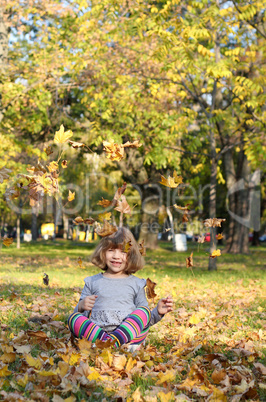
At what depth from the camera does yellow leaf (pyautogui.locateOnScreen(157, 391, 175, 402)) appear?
107 inches

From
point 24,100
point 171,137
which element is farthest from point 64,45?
point 171,137

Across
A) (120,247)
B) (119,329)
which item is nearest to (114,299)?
(119,329)

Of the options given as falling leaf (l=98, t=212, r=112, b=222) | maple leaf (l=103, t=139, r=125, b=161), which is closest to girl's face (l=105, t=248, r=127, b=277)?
falling leaf (l=98, t=212, r=112, b=222)

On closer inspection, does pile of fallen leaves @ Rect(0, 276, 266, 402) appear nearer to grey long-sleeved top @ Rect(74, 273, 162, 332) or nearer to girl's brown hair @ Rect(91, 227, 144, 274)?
grey long-sleeved top @ Rect(74, 273, 162, 332)

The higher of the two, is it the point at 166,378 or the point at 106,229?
the point at 106,229

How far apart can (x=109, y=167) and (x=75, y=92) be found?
9610mm

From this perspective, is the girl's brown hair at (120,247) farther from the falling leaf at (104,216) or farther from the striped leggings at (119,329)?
the striped leggings at (119,329)

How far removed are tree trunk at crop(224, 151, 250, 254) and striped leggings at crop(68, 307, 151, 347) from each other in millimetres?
16618

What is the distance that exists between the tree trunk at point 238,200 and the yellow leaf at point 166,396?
17.6 metres

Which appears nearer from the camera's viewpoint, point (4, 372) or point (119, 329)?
point (4, 372)

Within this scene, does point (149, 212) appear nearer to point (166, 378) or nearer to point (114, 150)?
point (114, 150)

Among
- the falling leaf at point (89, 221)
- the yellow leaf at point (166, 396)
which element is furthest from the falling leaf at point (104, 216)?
the yellow leaf at point (166, 396)

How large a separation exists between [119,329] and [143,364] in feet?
1.30

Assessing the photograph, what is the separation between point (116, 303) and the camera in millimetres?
3959
